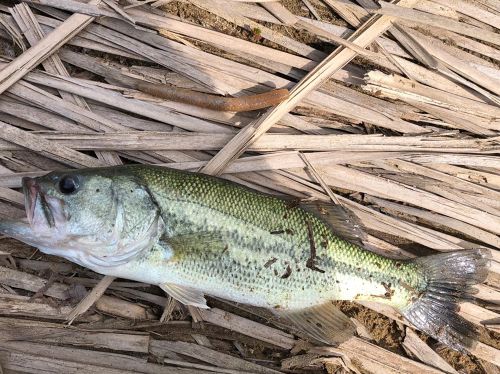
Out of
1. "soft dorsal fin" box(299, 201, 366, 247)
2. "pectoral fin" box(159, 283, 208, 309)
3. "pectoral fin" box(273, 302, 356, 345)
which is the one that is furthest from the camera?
"soft dorsal fin" box(299, 201, 366, 247)

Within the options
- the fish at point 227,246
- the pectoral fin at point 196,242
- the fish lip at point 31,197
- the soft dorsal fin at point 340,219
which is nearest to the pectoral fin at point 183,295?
the fish at point 227,246

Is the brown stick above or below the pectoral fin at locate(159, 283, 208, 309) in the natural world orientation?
above

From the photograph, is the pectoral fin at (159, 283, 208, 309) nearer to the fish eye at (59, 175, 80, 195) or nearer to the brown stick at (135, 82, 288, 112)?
the fish eye at (59, 175, 80, 195)

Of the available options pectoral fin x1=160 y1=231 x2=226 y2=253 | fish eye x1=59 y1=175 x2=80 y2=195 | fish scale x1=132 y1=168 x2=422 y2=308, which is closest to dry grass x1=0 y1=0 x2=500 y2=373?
fish scale x1=132 y1=168 x2=422 y2=308

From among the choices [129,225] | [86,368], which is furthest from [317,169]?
[86,368]

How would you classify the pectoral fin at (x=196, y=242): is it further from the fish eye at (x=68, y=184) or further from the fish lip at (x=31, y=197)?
the fish lip at (x=31, y=197)

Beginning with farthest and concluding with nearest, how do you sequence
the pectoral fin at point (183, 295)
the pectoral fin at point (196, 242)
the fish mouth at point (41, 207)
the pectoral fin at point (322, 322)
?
the pectoral fin at point (322, 322) → the pectoral fin at point (183, 295) → the pectoral fin at point (196, 242) → the fish mouth at point (41, 207)

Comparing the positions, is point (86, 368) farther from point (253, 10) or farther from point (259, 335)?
point (253, 10)
